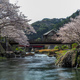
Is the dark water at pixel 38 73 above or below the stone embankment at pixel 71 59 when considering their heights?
below

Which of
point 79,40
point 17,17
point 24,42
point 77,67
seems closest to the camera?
point 77,67

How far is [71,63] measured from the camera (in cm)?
Result: 1588

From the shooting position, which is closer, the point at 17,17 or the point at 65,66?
the point at 65,66

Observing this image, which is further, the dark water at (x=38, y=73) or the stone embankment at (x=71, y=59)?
the stone embankment at (x=71, y=59)

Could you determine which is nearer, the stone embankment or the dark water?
the dark water

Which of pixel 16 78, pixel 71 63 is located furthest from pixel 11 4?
pixel 16 78

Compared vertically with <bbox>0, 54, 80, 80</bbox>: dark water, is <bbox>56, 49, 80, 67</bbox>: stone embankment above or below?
above

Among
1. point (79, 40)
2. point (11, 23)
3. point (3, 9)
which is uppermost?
point (3, 9)

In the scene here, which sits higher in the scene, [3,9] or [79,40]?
[3,9]

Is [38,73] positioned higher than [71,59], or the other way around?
[71,59]

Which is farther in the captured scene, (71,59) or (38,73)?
(71,59)

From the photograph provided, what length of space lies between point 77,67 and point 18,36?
60.7 feet

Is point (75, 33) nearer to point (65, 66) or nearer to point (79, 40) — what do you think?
point (79, 40)

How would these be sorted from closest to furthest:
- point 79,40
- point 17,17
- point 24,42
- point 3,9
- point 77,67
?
1. point 77,67
2. point 3,9
3. point 17,17
4. point 79,40
5. point 24,42
